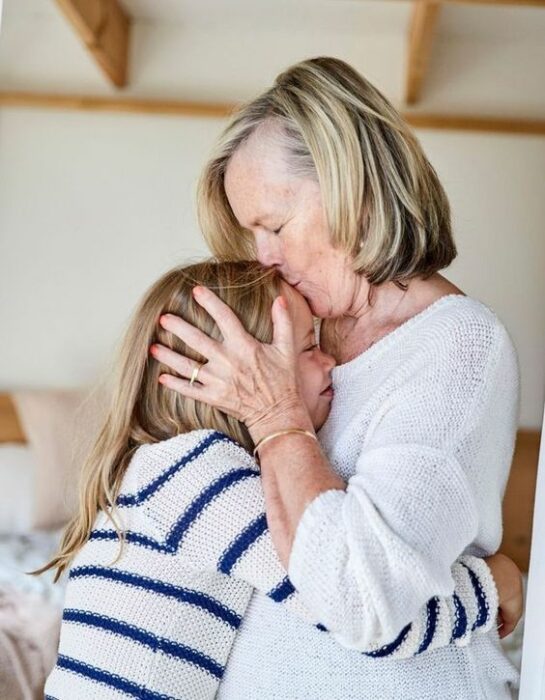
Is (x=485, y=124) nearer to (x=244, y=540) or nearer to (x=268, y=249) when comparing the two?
(x=268, y=249)

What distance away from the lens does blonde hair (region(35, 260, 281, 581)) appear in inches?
38.4

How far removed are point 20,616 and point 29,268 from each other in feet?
1.52

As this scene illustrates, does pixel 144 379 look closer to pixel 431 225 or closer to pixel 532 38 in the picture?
pixel 431 225

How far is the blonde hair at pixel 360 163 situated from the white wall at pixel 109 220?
9cm

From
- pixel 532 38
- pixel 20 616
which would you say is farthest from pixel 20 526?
pixel 532 38

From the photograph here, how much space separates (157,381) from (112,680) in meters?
0.33

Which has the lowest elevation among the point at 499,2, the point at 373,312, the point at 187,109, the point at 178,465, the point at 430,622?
the point at 430,622

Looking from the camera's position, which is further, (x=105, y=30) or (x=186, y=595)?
(x=105, y=30)

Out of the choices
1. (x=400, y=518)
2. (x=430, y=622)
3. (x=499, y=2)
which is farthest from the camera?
(x=499, y=2)

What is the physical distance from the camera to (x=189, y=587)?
35.6 inches

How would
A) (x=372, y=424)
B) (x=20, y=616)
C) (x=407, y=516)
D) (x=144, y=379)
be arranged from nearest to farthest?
(x=407, y=516), (x=372, y=424), (x=144, y=379), (x=20, y=616)

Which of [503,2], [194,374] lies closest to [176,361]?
[194,374]

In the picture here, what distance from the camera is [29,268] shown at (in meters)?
1.17

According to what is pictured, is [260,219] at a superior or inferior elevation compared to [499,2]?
inferior
